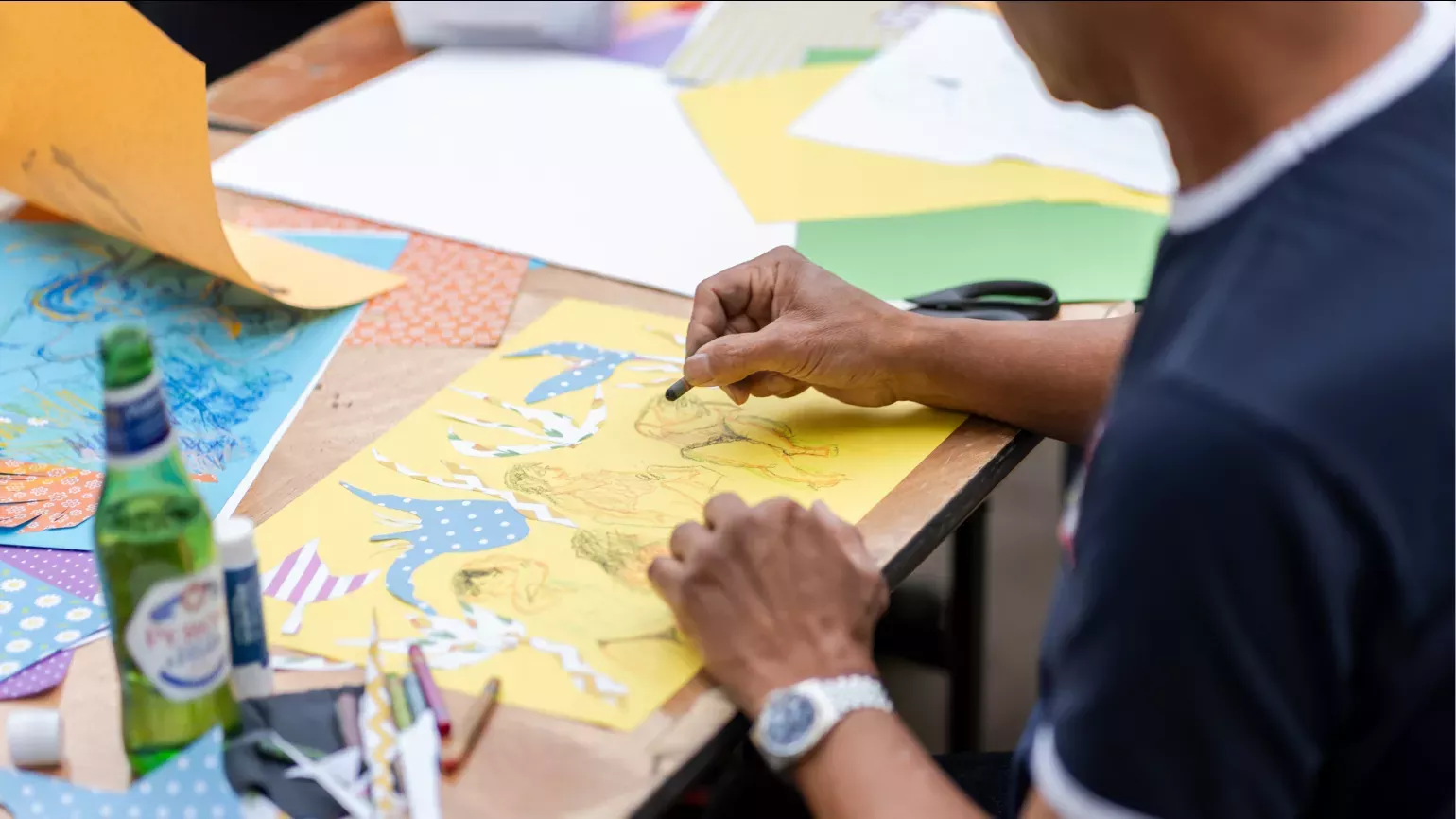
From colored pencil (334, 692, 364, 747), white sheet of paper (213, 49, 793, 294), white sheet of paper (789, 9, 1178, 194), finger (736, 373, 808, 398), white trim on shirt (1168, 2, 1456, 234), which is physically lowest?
white sheet of paper (789, 9, 1178, 194)


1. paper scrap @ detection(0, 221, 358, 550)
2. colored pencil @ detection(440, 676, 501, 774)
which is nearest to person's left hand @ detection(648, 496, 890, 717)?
colored pencil @ detection(440, 676, 501, 774)

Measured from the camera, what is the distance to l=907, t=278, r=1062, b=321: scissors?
1008mm

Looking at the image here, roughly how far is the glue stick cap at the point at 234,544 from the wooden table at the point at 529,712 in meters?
0.08

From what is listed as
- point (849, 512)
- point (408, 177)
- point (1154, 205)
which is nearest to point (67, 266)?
point (408, 177)

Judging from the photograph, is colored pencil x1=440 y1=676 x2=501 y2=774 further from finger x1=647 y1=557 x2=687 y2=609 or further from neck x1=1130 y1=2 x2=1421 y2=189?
neck x1=1130 y1=2 x2=1421 y2=189

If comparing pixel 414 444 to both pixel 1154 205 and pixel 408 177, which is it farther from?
pixel 1154 205

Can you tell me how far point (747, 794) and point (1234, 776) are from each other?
55 cm

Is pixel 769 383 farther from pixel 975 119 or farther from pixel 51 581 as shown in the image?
pixel 975 119

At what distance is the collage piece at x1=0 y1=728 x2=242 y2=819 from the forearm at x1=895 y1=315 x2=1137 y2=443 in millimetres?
502

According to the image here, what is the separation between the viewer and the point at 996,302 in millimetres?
1025

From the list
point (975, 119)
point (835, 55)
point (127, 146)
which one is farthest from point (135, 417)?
point (835, 55)

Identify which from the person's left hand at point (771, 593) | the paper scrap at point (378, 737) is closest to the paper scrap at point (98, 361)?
the paper scrap at point (378, 737)

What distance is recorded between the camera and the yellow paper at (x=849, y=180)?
4.05 ft

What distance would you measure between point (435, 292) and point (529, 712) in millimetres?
515
